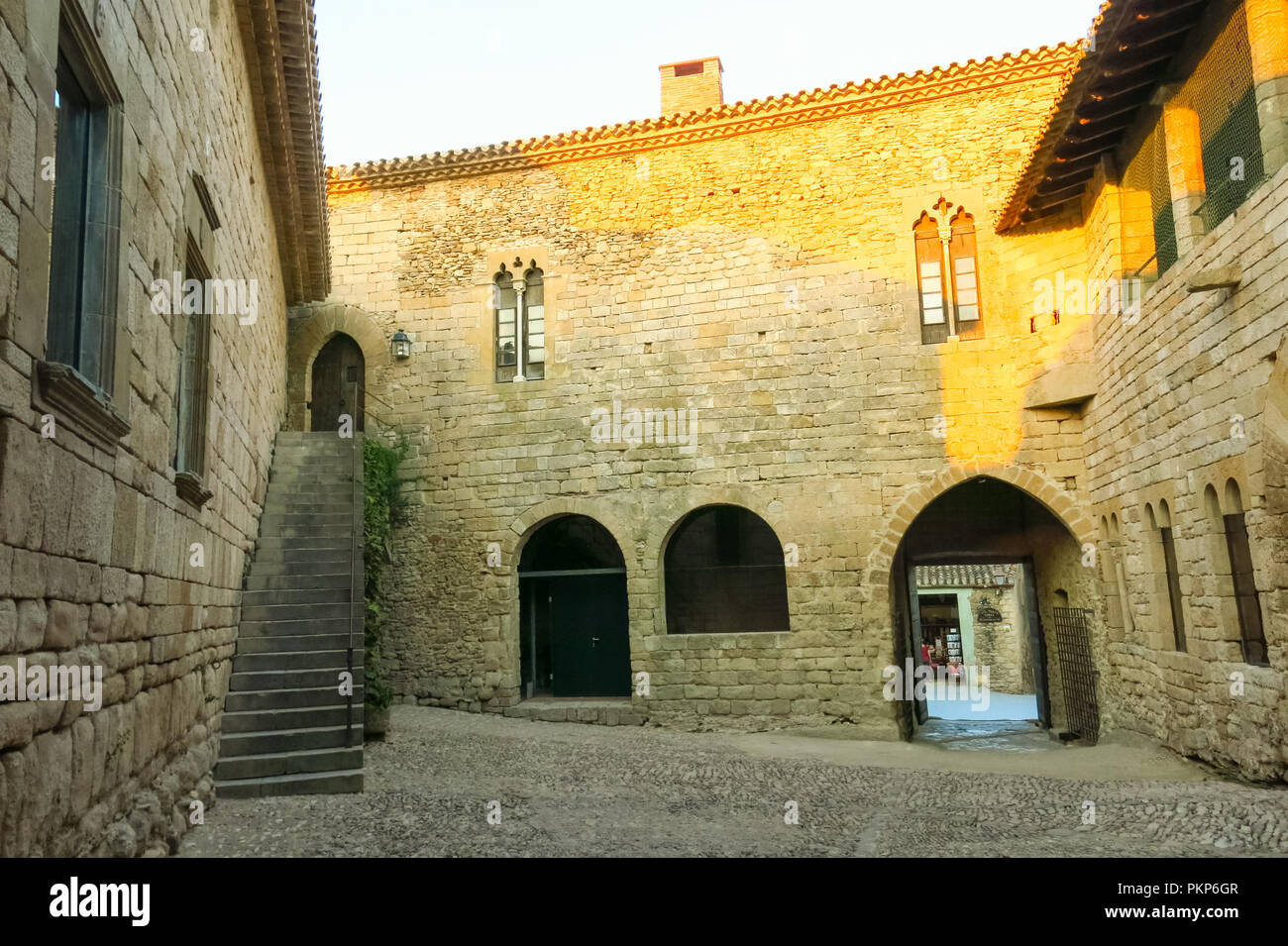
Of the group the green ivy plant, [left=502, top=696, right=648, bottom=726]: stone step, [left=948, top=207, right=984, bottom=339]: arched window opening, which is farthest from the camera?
[left=502, top=696, right=648, bottom=726]: stone step

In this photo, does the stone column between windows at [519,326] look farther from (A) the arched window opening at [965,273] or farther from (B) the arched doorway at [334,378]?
(A) the arched window opening at [965,273]

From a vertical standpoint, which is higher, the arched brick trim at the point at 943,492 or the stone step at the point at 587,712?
the arched brick trim at the point at 943,492

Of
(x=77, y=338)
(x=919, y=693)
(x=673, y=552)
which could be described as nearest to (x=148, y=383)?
(x=77, y=338)

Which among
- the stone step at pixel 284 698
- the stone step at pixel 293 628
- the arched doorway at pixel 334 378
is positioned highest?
the arched doorway at pixel 334 378

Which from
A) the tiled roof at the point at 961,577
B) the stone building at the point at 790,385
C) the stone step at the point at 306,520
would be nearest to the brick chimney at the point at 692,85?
the stone building at the point at 790,385

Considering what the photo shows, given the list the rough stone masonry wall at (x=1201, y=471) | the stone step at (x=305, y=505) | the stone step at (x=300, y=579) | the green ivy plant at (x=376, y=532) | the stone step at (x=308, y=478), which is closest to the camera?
the rough stone masonry wall at (x=1201, y=471)

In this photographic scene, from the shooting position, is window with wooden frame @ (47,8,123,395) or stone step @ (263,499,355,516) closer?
window with wooden frame @ (47,8,123,395)

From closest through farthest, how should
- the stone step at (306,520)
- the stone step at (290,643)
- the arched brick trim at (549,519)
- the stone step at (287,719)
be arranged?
the stone step at (287,719) < the stone step at (290,643) < the stone step at (306,520) < the arched brick trim at (549,519)

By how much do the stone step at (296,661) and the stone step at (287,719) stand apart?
0.45 m

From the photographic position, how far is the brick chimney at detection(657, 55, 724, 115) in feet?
44.5

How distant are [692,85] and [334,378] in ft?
22.0

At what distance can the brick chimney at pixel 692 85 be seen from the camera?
13578 millimetres

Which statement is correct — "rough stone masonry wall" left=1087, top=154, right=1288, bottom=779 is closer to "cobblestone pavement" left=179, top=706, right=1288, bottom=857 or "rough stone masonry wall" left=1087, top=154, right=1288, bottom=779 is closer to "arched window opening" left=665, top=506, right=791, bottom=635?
"cobblestone pavement" left=179, top=706, right=1288, bottom=857

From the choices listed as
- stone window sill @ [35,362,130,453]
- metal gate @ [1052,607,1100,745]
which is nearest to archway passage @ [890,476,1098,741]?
metal gate @ [1052,607,1100,745]
